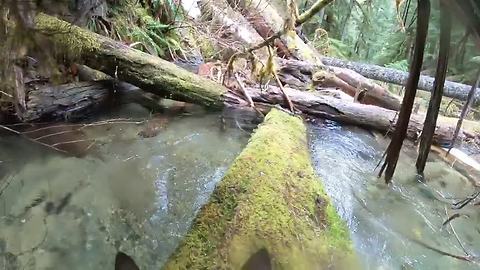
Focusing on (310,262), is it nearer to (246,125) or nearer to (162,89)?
(246,125)

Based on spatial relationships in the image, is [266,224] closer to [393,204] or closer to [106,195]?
[106,195]

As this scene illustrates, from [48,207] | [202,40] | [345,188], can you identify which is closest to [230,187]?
[48,207]

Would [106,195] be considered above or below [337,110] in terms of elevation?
below

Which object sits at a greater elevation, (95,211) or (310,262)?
(310,262)

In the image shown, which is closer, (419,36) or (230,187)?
(419,36)

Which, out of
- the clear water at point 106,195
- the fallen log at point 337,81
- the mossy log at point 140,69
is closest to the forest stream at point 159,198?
the clear water at point 106,195

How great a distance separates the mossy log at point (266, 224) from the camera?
2.46 metres

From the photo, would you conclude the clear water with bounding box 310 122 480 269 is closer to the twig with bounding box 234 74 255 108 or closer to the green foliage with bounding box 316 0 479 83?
the twig with bounding box 234 74 255 108

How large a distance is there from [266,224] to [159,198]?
4.57 ft

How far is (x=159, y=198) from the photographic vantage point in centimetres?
376

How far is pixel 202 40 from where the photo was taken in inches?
354

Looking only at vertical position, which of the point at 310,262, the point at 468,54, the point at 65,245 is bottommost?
the point at 65,245

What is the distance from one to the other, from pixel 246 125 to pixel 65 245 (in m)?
3.13

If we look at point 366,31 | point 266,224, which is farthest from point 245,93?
point 366,31
